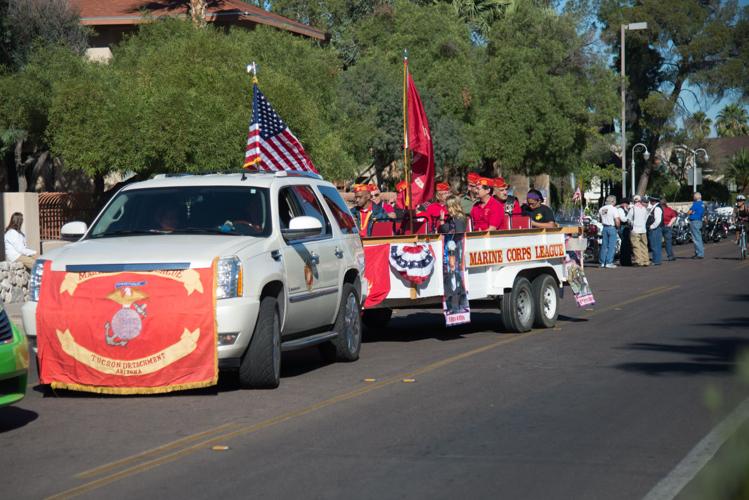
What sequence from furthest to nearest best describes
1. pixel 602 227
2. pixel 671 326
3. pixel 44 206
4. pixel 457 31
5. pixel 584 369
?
pixel 457 31 < pixel 602 227 < pixel 44 206 < pixel 671 326 < pixel 584 369

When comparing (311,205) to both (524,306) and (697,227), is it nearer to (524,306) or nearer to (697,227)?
(524,306)

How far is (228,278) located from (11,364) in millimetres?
2005

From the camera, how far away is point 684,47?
64.9 meters

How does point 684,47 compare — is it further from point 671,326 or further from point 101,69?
point 671,326

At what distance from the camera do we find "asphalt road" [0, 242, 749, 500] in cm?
658

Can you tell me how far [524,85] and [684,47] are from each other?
22214mm

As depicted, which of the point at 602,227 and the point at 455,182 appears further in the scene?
the point at 455,182

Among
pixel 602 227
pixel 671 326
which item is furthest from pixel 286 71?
pixel 671 326

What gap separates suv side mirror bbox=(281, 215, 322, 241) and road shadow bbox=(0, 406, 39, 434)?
2.81 meters

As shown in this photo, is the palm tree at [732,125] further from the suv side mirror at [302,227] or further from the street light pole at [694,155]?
the suv side mirror at [302,227]

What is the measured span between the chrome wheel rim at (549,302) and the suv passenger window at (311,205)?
4.35 meters

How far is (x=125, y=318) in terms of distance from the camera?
30.9 ft

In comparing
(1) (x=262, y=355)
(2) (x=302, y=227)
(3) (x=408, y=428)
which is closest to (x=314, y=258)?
(2) (x=302, y=227)

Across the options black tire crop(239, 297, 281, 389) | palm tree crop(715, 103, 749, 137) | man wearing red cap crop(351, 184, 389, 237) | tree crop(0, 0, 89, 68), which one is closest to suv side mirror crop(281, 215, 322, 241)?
black tire crop(239, 297, 281, 389)
